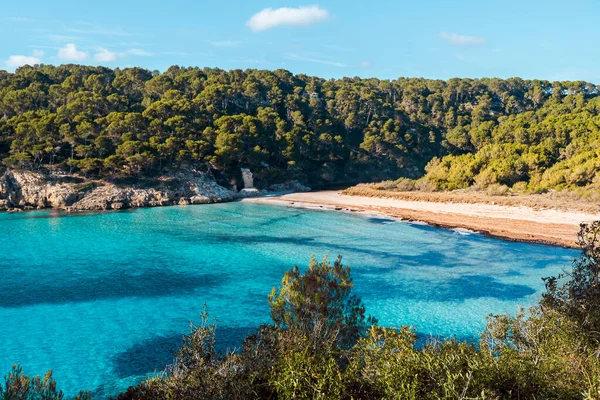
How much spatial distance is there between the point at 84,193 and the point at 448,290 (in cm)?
4259

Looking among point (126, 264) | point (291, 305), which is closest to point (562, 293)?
point (291, 305)

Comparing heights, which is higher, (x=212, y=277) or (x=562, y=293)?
(x=562, y=293)

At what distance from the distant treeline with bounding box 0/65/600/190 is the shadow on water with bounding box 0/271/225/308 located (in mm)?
29323

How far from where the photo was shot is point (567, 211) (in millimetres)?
37875

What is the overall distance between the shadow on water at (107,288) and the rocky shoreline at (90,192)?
25.4 meters

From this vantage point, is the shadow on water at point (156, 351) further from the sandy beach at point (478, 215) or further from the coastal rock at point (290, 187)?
the coastal rock at point (290, 187)

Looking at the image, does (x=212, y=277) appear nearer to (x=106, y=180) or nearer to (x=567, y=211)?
(x=106, y=180)

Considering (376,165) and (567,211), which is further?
(376,165)

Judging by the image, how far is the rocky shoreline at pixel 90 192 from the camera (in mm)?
43344

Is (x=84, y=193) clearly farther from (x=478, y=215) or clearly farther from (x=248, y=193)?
(x=478, y=215)

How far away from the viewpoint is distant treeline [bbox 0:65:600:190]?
161 feet

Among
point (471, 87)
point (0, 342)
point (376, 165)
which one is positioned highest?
point (471, 87)

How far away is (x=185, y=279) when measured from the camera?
73.8 feet

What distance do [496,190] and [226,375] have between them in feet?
164
